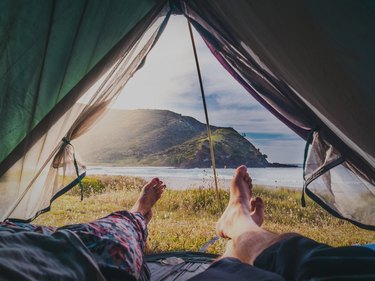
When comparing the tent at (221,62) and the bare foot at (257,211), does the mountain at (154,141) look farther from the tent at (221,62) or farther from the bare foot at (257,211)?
the tent at (221,62)

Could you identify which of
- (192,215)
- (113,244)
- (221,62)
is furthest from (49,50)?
(192,215)

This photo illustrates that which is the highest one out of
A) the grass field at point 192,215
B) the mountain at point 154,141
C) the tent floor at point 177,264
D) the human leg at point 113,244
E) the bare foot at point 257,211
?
the mountain at point 154,141

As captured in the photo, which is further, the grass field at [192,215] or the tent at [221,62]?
the grass field at [192,215]

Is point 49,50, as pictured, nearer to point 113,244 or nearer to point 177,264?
point 113,244

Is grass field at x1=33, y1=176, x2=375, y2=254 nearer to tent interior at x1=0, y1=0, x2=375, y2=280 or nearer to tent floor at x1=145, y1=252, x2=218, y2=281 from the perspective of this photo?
tent floor at x1=145, y1=252, x2=218, y2=281

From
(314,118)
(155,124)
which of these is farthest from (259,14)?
(155,124)

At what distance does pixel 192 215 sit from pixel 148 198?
192 cm

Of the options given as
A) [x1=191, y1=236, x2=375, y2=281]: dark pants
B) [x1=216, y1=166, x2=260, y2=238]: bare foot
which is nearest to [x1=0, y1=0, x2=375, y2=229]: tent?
[x1=216, y1=166, x2=260, y2=238]: bare foot

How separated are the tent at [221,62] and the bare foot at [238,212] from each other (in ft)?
1.17

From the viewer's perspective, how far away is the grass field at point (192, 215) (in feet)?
9.41

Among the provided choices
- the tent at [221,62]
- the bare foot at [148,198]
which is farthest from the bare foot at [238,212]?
the bare foot at [148,198]

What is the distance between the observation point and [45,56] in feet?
3.46

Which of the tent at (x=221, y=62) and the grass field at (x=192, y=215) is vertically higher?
the tent at (x=221, y=62)

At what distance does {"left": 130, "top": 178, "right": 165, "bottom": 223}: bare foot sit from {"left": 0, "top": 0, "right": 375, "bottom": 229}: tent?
0.48 m
